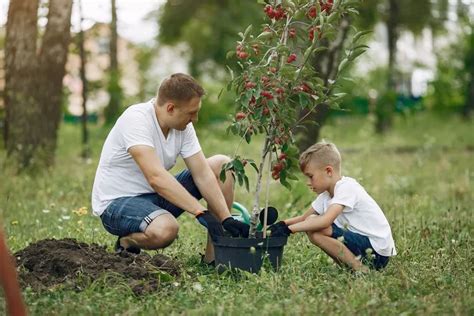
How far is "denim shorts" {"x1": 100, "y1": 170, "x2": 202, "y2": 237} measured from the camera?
5922mm

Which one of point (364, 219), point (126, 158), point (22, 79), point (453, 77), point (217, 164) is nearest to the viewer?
point (364, 219)

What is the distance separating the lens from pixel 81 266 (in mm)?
5496

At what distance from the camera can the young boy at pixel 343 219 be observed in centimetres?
588

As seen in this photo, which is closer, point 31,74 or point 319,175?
point 319,175

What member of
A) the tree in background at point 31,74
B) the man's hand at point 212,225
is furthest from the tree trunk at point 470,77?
the man's hand at point 212,225

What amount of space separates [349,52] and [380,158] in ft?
34.2

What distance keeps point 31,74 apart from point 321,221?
7.33 m

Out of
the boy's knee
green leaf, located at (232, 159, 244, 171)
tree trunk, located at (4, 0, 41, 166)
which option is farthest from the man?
tree trunk, located at (4, 0, 41, 166)

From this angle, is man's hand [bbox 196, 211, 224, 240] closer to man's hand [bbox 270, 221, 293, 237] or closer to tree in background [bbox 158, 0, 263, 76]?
man's hand [bbox 270, 221, 293, 237]

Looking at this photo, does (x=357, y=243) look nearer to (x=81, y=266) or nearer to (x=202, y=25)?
(x=81, y=266)

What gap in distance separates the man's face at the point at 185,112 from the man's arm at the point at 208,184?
0.31 meters

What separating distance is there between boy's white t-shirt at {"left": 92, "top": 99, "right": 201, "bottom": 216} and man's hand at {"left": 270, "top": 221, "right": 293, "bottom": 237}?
34.4 inches

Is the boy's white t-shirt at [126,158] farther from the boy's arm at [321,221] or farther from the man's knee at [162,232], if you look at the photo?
the boy's arm at [321,221]

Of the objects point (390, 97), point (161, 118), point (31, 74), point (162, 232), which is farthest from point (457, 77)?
point (162, 232)
